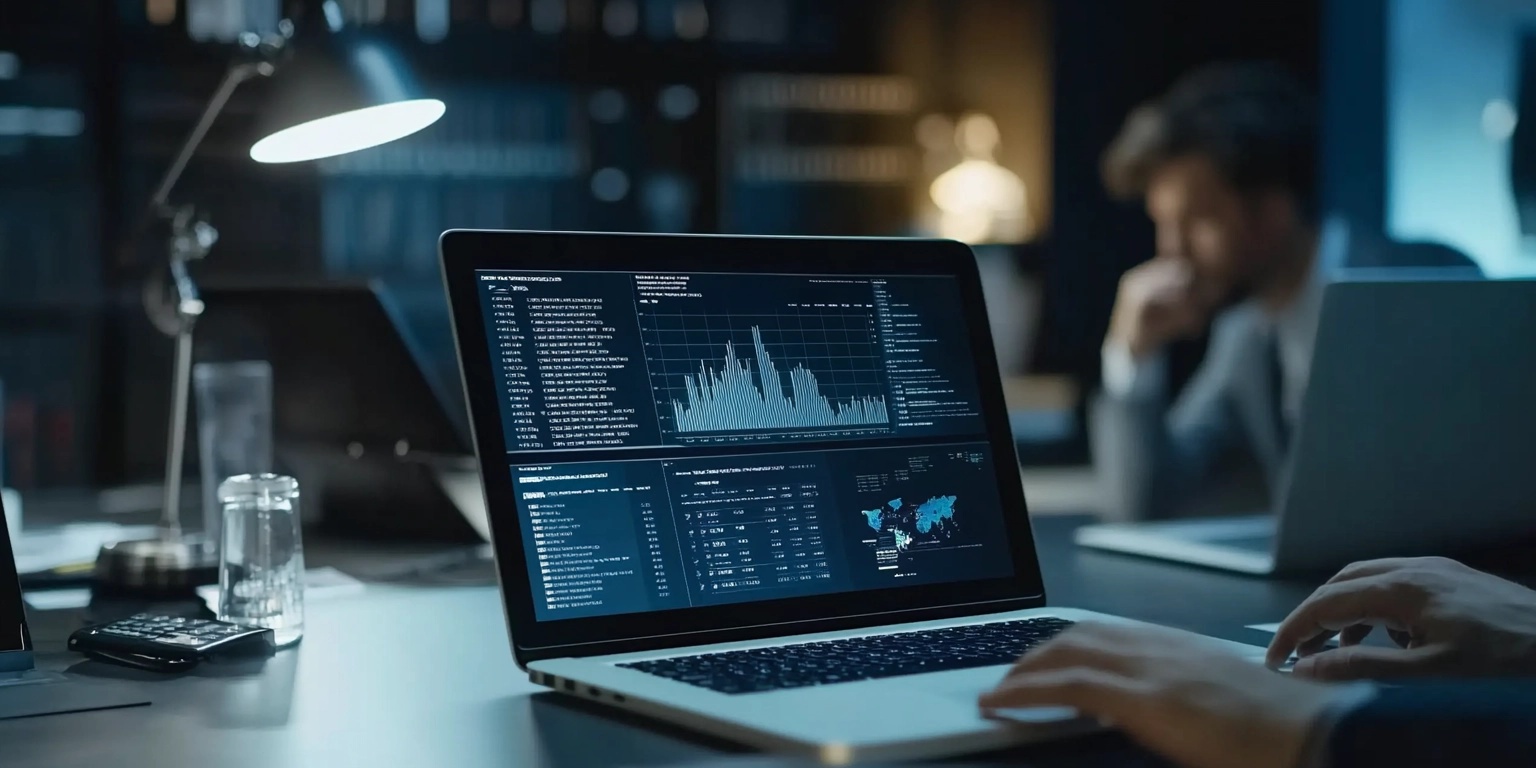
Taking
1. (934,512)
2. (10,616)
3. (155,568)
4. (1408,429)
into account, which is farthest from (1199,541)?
(10,616)

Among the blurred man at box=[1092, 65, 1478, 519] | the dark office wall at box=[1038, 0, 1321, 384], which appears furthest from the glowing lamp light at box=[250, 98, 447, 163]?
the dark office wall at box=[1038, 0, 1321, 384]

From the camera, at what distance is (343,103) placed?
1206mm

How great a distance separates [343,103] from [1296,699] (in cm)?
87

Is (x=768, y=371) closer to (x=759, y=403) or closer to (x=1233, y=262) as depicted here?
(x=759, y=403)

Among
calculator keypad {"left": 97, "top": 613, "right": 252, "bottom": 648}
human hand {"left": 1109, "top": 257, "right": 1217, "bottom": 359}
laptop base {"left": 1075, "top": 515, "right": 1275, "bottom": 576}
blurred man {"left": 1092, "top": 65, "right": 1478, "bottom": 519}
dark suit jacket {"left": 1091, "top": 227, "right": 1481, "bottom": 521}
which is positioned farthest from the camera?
human hand {"left": 1109, "top": 257, "right": 1217, "bottom": 359}

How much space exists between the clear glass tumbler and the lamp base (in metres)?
0.12

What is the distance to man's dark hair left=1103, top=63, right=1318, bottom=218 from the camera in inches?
117

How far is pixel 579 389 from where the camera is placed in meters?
0.95

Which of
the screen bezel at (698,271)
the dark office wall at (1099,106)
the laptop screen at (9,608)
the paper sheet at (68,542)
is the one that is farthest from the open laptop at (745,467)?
the dark office wall at (1099,106)

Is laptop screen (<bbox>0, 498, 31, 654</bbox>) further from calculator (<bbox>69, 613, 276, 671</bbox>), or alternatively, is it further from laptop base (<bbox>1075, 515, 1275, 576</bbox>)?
laptop base (<bbox>1075, 515, 1275, 576</bbox>)

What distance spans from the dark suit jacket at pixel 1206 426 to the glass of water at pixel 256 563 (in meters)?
1.08

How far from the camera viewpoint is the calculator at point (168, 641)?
3.10 feet

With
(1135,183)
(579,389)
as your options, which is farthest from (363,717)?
(1135,183)

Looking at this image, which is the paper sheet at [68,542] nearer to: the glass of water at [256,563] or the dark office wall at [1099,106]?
the glass of water at [256,563]
